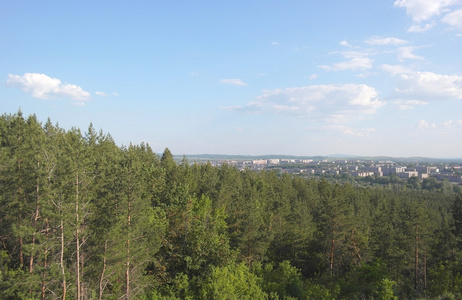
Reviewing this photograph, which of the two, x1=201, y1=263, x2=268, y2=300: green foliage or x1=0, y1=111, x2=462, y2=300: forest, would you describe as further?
x1=201, y1=263, x2=268, y2=300: green foliage

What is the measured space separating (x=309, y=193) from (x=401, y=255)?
31674 mm

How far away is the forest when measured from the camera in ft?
47.2

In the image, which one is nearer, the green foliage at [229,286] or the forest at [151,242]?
the forest at [151,242]

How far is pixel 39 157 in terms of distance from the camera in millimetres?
14383

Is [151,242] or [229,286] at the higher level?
[151,242]

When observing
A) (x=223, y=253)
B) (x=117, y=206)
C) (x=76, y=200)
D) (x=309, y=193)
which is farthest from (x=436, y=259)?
(x=76, y=200)

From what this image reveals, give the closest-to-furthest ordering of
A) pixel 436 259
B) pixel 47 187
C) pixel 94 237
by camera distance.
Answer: pixel 47 187 → pixel 94 237 → pixel 436 259

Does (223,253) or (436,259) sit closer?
(223,253)

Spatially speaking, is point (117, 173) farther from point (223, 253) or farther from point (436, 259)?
point (436, 259)

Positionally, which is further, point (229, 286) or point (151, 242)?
point (151, 242)

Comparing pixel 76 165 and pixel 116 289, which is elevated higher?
pixel 76 165

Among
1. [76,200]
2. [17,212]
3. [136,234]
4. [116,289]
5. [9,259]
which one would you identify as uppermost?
[76,200]

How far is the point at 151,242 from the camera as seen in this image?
61.0 ft

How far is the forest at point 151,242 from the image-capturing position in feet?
47.2
